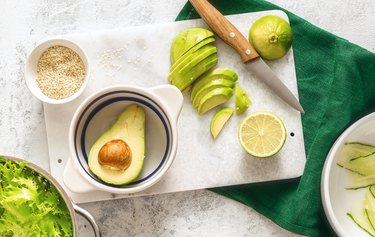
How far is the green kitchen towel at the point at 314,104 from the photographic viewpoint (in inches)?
59.9

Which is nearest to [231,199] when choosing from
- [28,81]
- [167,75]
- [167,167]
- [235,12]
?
[167,167]

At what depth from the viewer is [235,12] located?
1552 millimetres

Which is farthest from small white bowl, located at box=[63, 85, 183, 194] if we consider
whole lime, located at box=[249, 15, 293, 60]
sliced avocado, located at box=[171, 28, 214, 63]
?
whole lime, located at box=[249, 15, 293, 60]

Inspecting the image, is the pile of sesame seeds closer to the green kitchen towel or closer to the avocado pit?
the avocado pit

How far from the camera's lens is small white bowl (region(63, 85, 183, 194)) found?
142 centimetres

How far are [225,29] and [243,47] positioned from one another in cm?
6

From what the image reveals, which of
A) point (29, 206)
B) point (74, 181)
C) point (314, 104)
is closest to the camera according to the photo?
point (29, 206)

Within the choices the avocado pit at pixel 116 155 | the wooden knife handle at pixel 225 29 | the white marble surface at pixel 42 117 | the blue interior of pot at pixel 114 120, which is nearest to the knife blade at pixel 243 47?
the wooden knife handle at pixel 225 29

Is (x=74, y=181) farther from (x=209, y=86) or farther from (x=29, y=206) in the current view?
(x=209, y=86)

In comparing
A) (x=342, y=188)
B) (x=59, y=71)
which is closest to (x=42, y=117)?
(x=59, y=71)

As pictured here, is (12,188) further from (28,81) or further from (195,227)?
(195,227)

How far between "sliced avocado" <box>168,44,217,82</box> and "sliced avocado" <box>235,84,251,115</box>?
0.11 meters

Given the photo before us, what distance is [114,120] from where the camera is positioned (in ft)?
4.95

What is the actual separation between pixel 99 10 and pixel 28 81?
0.84ft
